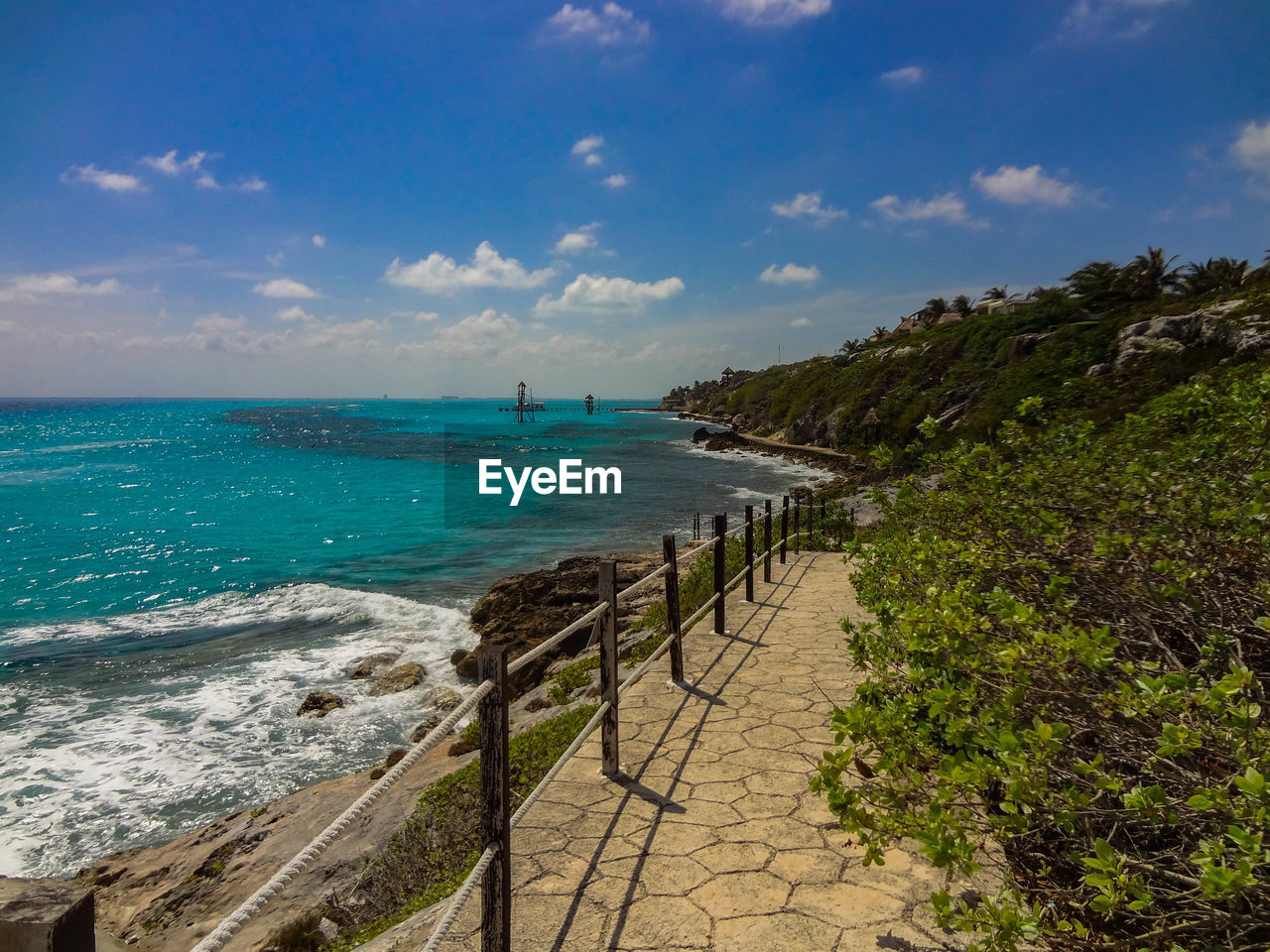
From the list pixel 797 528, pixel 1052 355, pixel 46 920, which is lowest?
pixel 797 528

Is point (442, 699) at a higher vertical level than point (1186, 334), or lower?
lower

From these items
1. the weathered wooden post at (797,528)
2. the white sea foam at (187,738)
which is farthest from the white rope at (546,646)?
the weathered wooden post at (797,528)

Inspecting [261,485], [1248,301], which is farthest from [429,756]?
[261,485]

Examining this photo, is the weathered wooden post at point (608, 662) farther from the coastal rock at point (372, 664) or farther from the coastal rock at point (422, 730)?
the coastal rock at point (372, 664)

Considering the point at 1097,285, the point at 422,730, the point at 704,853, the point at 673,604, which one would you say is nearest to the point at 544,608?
the point at 422,730

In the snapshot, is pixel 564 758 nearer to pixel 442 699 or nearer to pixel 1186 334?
pixel 442 699

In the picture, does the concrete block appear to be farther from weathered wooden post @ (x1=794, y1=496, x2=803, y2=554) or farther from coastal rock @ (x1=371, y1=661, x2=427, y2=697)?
weathered wooden post @ (x1=794, y1=496, x2=803, y2=554)
